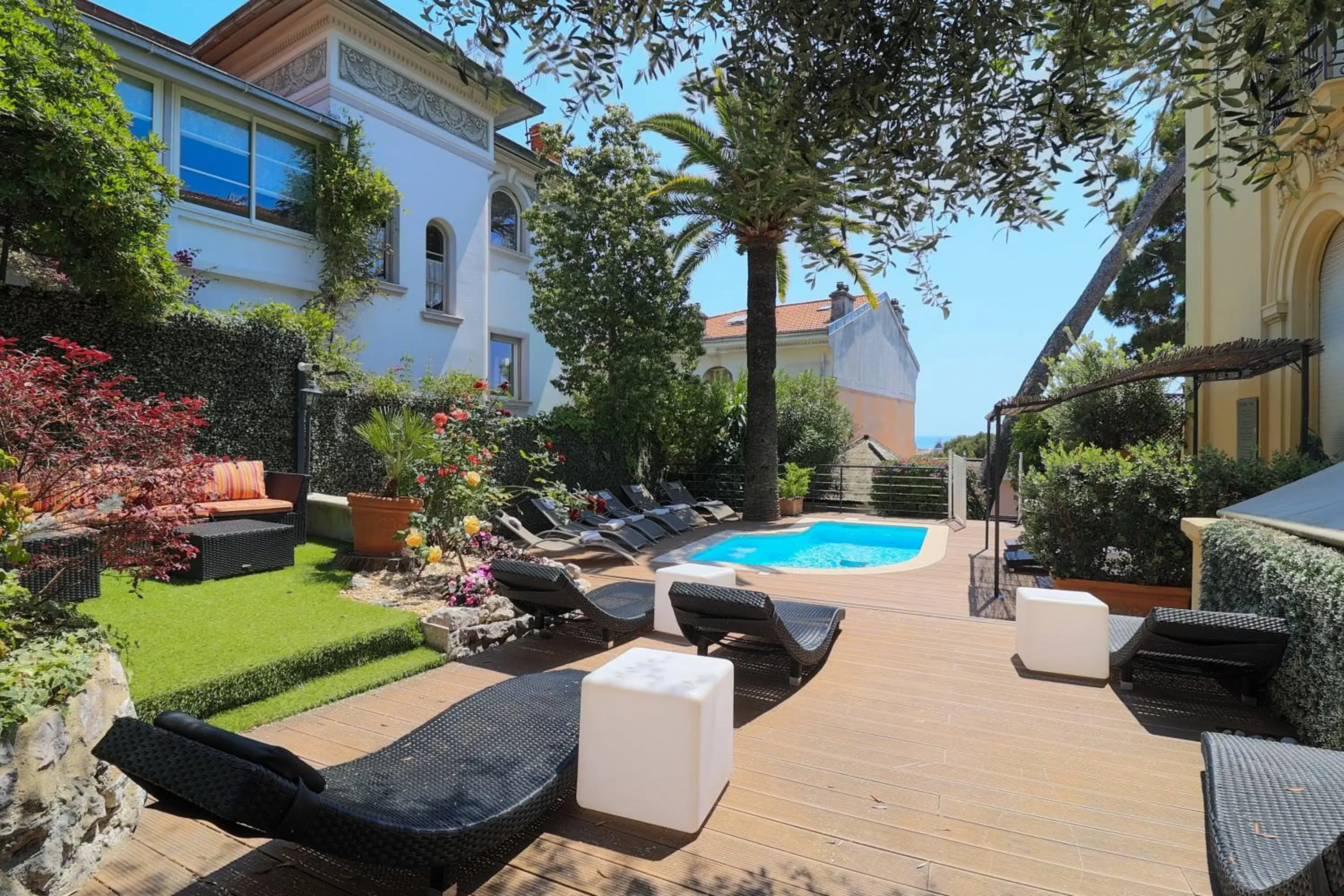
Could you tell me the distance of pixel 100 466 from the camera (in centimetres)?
349

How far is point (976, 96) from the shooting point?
120 inches

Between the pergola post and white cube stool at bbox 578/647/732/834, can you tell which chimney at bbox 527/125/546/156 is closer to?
the pergola post

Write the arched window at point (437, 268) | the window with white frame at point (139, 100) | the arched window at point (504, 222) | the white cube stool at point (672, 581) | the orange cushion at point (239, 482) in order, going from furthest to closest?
the arched window at point (504, 222) < the arched window at point (437, 268) < the window with white frame at point (139, 100) < the orange cushion at point (239, 482) < the white cube stool at point (672, 581)

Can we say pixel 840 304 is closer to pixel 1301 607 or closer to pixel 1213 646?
pixel 1213 646

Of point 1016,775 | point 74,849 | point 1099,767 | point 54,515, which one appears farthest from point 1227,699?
point 54,515

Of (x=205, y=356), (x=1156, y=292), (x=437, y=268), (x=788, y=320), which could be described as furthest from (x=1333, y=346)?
(x=788, y=320)

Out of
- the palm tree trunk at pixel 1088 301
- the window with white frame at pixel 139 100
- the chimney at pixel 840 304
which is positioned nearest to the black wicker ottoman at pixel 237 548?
the window with white frame at pixel 139 100

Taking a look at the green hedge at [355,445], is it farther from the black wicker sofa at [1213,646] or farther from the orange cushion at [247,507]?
the black wicker sofa at [1213,646]

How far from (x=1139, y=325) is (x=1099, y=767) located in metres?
23.4

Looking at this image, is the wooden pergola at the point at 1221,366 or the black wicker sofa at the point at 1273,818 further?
the wooden pergola at the point at 1221,366

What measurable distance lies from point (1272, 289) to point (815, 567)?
21.4ft

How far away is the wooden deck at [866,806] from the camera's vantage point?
2492 mm

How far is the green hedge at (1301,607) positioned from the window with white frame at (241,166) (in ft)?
45.1

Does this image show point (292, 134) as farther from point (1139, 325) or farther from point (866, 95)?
point (1139, 325)
